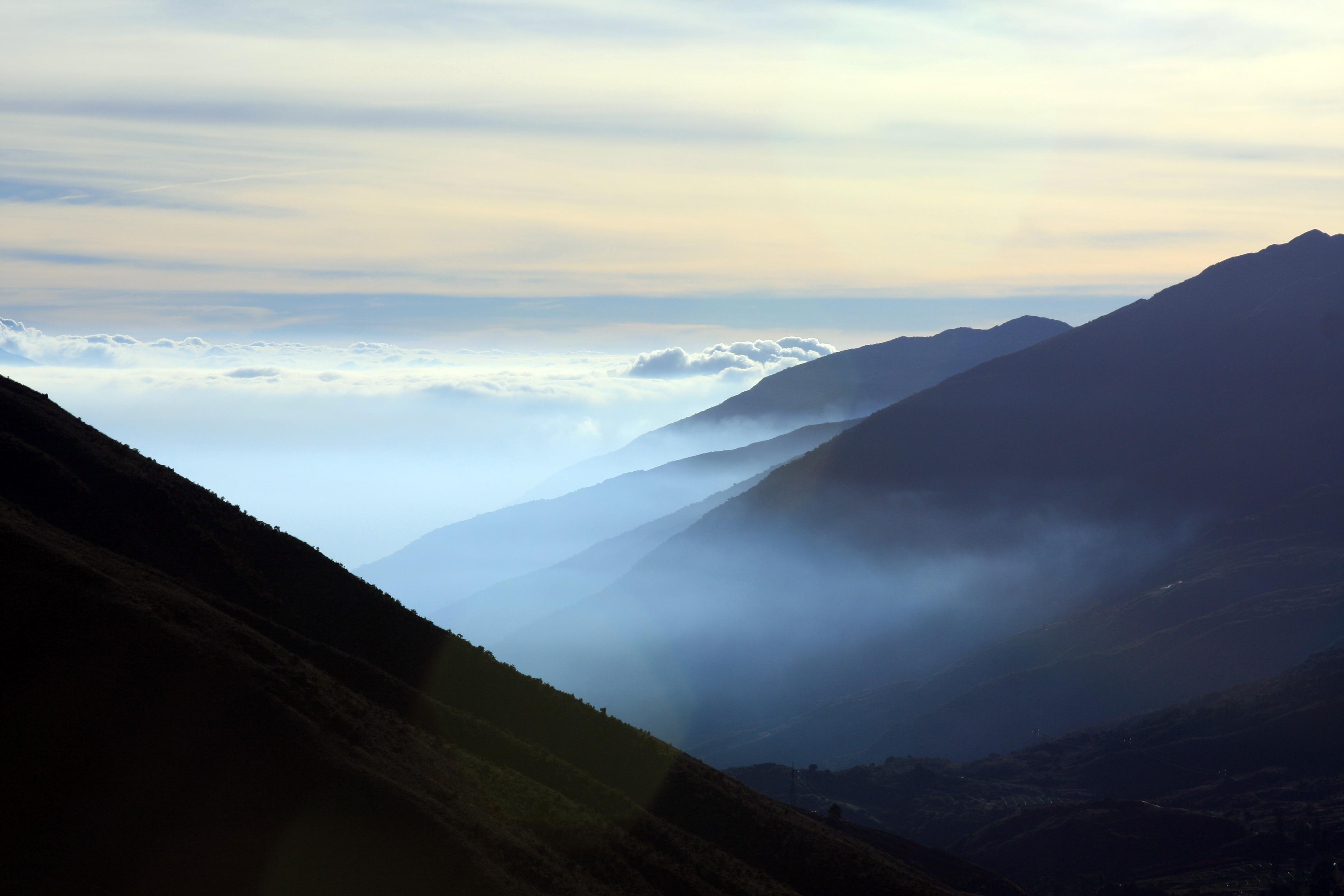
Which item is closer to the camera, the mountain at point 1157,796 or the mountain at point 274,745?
the mountain at point 274,745

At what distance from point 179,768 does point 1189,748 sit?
602 ft

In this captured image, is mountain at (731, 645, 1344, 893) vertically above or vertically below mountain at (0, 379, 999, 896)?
below

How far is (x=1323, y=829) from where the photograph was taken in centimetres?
12950

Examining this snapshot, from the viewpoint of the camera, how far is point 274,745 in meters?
35.4

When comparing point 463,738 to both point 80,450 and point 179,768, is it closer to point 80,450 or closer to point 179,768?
point 179,768

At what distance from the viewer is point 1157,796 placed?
166 meters

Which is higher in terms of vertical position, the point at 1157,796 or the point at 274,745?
the point at 274,745

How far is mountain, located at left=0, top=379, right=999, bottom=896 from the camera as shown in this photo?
31547 mm

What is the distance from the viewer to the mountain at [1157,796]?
125500 mm

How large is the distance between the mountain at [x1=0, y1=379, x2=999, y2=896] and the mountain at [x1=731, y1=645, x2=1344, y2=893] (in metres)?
74.8

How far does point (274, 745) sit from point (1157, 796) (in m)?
167

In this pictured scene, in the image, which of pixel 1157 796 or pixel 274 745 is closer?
pixel 274 745

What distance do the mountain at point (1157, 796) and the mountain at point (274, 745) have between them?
74.8 meters

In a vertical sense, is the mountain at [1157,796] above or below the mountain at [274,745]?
below
